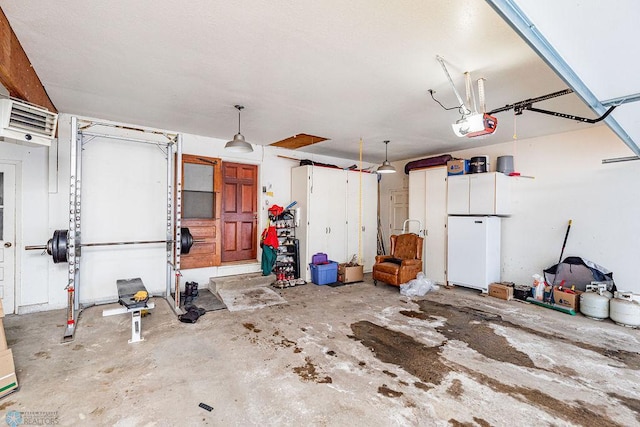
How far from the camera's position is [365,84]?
3.01 meters

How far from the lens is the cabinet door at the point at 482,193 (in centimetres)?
502

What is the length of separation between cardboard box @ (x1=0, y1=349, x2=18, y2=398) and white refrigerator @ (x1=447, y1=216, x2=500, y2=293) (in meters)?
5.81

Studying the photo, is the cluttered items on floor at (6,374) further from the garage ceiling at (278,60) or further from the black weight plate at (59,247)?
the garage ceiling at (278,60)

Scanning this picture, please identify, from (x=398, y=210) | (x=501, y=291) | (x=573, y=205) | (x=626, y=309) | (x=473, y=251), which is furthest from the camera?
(x=398, y=210)

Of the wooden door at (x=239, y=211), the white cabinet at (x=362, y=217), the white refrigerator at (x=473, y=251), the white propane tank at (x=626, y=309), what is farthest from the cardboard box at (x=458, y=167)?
the wooden door at (x=239, y=211)

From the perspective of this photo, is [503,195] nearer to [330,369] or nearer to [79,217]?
[330,369]

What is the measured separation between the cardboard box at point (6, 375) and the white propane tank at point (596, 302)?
623 cm

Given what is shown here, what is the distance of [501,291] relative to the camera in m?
4.86

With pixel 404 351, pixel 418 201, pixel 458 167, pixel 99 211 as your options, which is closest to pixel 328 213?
pixel 418 201

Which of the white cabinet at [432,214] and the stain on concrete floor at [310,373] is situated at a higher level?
the white cabinet at [432,214]

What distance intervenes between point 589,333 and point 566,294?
33.9 inches

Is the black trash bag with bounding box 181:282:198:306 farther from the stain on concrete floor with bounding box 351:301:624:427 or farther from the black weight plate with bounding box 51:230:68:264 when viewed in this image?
the stain on concrete floor with bounding box 351:301:624:427

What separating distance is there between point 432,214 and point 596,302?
2700 mm

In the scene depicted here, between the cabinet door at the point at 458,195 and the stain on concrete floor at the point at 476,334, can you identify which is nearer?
the stain on concrete floor at the point at 476,334
